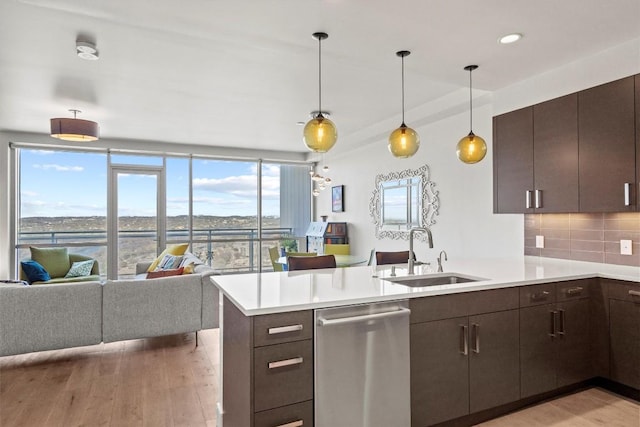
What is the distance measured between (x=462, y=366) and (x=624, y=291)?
135 centimetres

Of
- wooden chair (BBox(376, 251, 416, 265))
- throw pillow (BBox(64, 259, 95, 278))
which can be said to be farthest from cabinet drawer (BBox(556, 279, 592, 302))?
throw pillow (BBox(64, 259, 95, 278))

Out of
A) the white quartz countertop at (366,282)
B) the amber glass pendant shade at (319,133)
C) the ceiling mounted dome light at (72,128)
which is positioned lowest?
the white quartz countertop at (366,282)

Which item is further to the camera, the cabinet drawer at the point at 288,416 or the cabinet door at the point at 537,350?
the cabinet door at the point at 537,350

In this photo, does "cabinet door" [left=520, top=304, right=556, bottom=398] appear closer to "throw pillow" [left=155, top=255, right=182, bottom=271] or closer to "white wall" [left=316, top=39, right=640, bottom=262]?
"white wall" [left=316, top=39, right=640, bottom=262]

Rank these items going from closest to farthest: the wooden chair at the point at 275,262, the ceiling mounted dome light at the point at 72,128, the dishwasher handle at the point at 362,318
→ 1. the dishwasher handle at the point at 362,318
2. the ceiling mounted dome light at the point at 72,128
3. the wooden chair at the point at 275,262

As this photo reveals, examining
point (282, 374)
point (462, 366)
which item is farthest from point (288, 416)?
point (462, 366)

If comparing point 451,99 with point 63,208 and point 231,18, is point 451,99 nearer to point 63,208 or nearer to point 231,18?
point 231,18

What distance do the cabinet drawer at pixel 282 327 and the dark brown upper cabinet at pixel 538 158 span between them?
2527 mm

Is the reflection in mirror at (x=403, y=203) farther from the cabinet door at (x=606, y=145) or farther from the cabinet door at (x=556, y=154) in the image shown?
the cabinet door at (x=606, y=145)

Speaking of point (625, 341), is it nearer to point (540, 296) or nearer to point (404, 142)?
point (540, 296)

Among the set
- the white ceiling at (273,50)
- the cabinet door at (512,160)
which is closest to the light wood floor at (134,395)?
the cabinet door at (512,160)

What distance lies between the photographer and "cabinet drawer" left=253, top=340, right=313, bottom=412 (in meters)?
1.79

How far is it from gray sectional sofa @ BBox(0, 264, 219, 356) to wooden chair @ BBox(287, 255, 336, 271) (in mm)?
1073

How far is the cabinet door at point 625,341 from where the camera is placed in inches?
105
